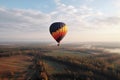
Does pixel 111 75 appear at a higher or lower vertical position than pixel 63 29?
lower

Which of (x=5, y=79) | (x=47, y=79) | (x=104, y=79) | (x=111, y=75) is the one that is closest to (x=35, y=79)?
(x=47, y=79)

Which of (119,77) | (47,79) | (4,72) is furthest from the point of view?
(4,72)

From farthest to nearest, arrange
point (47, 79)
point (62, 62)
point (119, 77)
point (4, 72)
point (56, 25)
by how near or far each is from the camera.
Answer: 1. point (62, 62)
2. point (4, 72)
3. point (119, 77)
4. point (47, 79)
5. point (56, 25)

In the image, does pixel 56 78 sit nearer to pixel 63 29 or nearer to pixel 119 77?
pixel 119 77

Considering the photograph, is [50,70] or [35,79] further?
[50,70]

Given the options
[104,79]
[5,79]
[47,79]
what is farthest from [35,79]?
[104,79]

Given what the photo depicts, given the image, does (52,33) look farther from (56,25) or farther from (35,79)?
(35,79)
